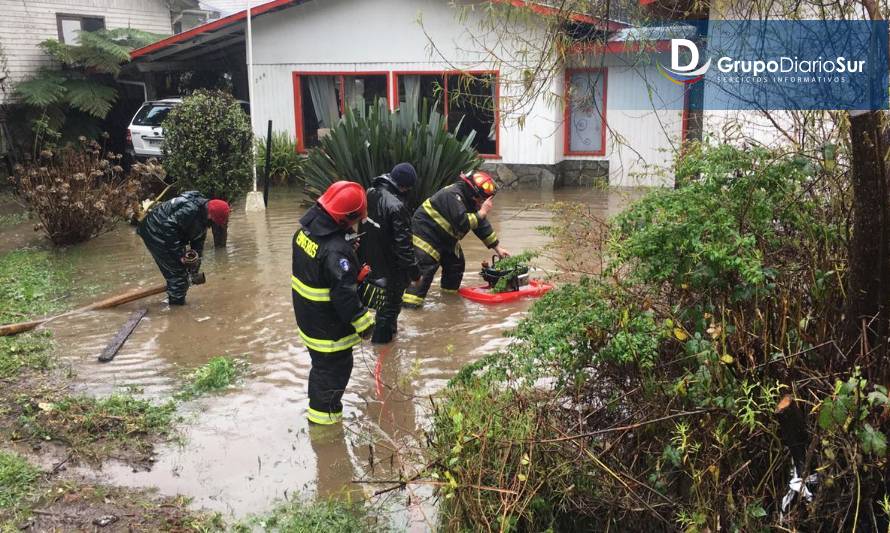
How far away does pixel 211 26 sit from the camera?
1719 centimetres

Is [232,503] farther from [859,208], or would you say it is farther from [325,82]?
[325,82]

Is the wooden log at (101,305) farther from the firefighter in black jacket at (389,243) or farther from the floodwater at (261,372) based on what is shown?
the firefighter in black jacket at (389,243)

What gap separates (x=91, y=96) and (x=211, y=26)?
304cm

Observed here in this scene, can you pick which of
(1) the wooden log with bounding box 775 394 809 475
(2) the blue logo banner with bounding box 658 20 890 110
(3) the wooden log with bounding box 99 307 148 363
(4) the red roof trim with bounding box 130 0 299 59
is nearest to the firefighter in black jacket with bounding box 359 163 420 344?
(3) the wooden log with bounding box 99 307 148 363

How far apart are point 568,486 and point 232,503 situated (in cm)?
219

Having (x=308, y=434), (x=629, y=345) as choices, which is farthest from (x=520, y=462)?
(x=308, y=434)

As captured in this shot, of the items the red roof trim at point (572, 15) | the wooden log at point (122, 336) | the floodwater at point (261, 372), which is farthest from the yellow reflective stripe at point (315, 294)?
the wooden log at point (122, 336)

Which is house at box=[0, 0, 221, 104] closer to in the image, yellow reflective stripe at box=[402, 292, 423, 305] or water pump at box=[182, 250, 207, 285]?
water pump at box=[182, 250, 207, 285]

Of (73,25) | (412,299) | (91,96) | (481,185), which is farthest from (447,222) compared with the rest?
(73,25)

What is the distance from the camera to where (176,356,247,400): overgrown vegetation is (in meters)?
6.64

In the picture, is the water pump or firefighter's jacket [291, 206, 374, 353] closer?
firefighter's jacket [291, 206, 374, 353]

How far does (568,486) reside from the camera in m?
3.95

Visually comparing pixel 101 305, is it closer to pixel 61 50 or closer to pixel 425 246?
pixel 425 246

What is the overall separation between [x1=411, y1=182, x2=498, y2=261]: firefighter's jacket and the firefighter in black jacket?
28.3 inches
